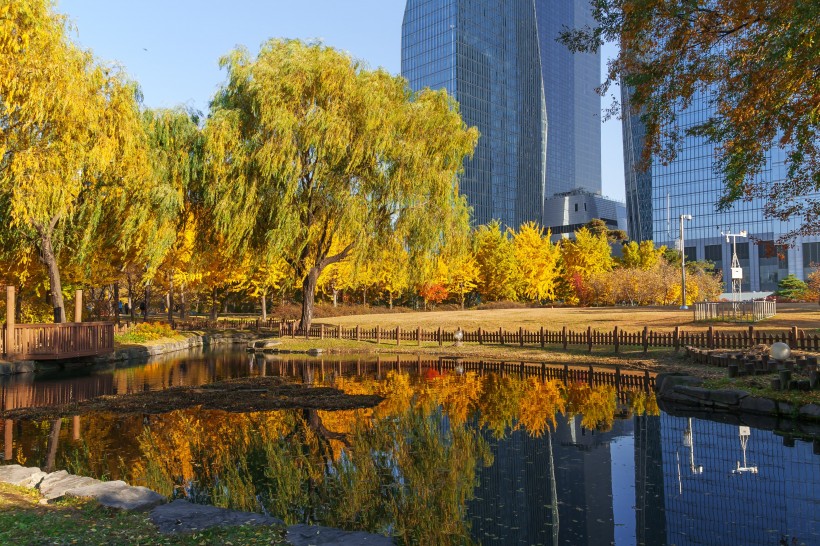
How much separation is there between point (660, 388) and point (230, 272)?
34.3 m

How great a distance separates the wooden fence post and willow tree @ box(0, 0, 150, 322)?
1.80 m

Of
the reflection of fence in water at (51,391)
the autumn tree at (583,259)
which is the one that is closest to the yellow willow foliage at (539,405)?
the reflection of fence in water at (51,391)

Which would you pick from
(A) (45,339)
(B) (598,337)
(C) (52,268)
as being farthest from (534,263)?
(A) (45,339)

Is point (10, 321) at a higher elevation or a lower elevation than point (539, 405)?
higher

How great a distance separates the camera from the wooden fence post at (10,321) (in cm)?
2236

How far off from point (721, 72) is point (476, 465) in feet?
34.9

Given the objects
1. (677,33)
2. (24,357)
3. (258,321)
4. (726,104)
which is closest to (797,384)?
(726,104)

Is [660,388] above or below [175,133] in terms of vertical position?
below

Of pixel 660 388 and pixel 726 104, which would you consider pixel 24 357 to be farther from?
pixel 726 104

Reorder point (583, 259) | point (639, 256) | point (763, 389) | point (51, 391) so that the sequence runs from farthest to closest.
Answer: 1. point (639, 256)
2. point (583, 259)
3. point (51, 391)
4. point (763, 389)

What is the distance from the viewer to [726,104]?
1503cm

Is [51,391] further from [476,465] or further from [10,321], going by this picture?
[476,465]

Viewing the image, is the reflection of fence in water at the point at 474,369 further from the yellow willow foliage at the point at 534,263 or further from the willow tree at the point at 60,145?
the yellow willow foliage at the point at 534,263

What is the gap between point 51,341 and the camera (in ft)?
78.4
